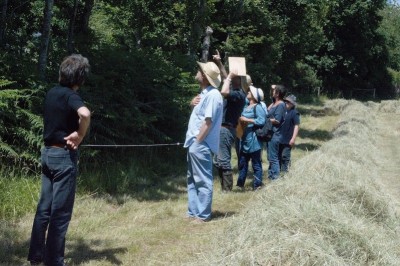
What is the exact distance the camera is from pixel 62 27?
15.8 metres

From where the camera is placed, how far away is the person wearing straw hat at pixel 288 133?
866cm

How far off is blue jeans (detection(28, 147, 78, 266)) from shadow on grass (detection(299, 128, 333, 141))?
44.0 ft

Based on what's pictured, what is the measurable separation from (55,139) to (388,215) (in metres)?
3.81

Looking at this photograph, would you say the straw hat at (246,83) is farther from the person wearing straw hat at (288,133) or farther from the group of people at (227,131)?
the person wearing straw hat at (288,133)

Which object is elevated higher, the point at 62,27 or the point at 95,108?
the point at 62,27

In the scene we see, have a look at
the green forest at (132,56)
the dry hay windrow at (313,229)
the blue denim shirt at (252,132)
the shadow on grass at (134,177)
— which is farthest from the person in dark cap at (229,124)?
the green forest at (132,56)

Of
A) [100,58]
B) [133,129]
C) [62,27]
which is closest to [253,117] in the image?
[133,129]

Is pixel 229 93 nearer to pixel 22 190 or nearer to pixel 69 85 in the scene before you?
pixel 22 190

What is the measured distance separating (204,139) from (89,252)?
1897 mm

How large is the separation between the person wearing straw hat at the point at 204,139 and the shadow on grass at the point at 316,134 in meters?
11.1

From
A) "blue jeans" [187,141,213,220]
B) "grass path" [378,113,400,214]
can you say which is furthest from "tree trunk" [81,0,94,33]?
"grass path" [378,113,400,214]

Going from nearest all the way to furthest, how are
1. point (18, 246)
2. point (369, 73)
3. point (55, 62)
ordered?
1. point (18, 246)
2. point (55, 62)
3. point (369, 73)

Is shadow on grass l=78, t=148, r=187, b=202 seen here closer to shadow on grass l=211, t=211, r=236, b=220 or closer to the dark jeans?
shadow on grass l=211, t=211, r=236, b=220

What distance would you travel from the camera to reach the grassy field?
13.7 ft
